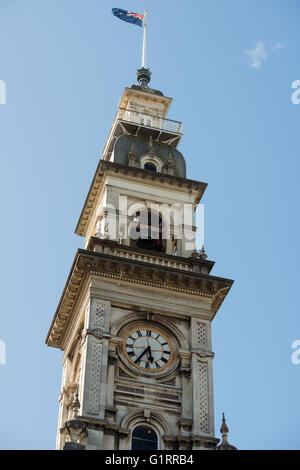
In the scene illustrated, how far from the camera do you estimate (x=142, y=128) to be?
58219mm

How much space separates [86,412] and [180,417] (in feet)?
14.1

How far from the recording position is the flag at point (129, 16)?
221 ft

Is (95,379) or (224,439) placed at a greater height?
(95,379)

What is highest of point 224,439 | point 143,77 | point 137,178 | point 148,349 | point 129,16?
point 129,16

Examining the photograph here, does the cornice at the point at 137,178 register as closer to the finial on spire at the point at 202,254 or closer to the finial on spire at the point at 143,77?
the finial on spire at the point at 202,254

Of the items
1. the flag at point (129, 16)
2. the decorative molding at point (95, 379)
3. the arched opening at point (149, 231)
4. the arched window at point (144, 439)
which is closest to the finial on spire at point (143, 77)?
the flag at point (129, 16)

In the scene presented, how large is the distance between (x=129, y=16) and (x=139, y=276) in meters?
24.7

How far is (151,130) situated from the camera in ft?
191

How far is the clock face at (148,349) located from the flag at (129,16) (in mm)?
26309

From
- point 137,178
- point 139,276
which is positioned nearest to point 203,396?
point 139,276

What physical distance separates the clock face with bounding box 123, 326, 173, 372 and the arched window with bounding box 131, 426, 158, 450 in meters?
2.95

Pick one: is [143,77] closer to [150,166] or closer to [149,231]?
[150,166]

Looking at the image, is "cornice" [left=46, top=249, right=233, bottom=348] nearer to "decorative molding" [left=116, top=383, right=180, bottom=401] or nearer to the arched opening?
the arched opening

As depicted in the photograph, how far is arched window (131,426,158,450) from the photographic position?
4434 cm
